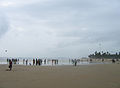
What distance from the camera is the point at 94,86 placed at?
11.9 metres

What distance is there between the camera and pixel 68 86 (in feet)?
38.9

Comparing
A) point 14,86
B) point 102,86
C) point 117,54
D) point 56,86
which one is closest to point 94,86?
point 102,86

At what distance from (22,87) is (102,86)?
501 cm

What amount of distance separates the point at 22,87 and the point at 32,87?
0.61 m

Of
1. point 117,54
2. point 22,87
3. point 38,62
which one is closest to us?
point 22,87

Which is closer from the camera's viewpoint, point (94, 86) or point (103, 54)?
point (94, 86)

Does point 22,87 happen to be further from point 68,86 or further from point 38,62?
point 38,62

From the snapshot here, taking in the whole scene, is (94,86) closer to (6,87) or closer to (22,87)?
(22,87)

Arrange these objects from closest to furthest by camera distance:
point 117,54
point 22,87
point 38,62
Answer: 1. point 22,87
2. point 38,62
3. point 117,54

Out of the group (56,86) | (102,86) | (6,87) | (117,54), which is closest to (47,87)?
(56,86)

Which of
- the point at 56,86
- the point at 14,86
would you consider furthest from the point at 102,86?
the point at 14,86

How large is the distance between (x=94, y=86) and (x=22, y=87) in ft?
14.7

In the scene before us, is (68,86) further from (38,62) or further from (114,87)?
(38,62)

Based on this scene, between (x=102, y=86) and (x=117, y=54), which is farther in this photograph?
(x=117, y=54)
